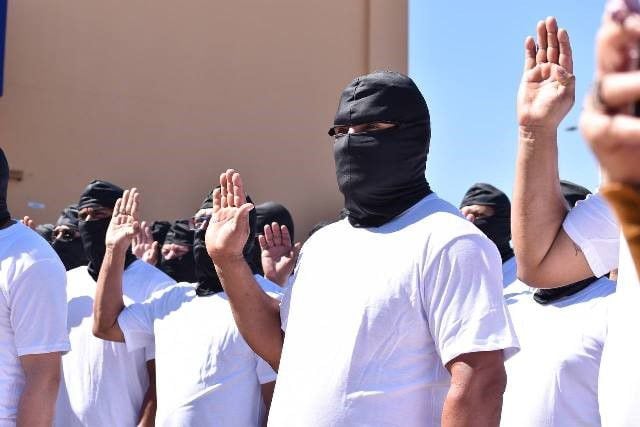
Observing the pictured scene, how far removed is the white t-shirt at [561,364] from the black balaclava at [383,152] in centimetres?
109

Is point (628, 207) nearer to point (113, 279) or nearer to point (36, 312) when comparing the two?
point (36, 312)

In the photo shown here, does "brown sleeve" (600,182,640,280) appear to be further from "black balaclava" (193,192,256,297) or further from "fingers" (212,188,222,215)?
"black balaclava" (193,192,256,297)

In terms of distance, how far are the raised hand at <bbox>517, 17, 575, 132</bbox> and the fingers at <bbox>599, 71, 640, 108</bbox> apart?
1.59m

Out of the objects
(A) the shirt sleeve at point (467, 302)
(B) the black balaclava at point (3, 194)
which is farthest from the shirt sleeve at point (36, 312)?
(A) the shirt sleeve at point (467, 302)

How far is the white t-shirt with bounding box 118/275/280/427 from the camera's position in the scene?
4980 mm

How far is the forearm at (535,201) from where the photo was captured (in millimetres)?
2604

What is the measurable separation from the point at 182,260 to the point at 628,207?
7086 mm

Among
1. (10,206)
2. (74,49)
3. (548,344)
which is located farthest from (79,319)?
(74,49)

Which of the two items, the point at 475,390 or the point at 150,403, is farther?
the point at 150,403

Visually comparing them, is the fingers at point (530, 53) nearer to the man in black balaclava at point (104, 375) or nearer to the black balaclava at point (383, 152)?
the black balaclava at point (383, 152)

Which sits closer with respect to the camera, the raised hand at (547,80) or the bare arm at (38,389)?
the raised hand at (547,80)

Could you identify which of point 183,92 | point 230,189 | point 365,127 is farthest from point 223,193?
point 183,92

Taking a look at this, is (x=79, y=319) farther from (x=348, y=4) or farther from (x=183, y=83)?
(x=348, y=4)

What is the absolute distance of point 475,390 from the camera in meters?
2.80
